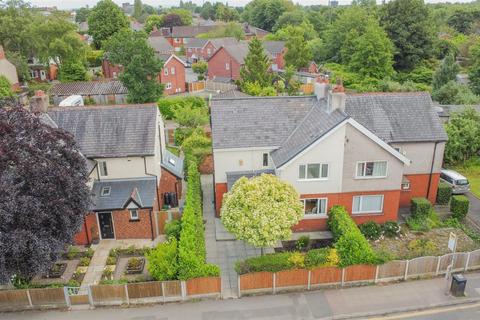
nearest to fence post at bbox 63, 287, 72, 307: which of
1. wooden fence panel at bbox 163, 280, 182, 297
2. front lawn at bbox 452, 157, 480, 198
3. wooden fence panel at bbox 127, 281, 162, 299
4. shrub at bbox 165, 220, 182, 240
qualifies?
wooden fence panel at bbox 127, 281, 162, 299

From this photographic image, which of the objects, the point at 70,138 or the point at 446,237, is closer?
the point at 70,138

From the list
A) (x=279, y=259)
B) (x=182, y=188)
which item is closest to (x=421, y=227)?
(x=279, y=259)

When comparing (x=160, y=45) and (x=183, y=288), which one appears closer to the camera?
(x=183, y=288)

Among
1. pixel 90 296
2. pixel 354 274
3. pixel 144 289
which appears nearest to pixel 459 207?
pixel 354 274

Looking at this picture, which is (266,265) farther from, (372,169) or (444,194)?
(444,194)

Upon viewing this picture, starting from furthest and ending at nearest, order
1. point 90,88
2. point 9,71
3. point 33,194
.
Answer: point 9,71 → point 90,88 → point 33,194

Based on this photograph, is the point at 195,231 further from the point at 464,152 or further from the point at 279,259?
the point at 464,152

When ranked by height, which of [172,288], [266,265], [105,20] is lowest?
[172,288]

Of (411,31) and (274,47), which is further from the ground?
(411,31)
